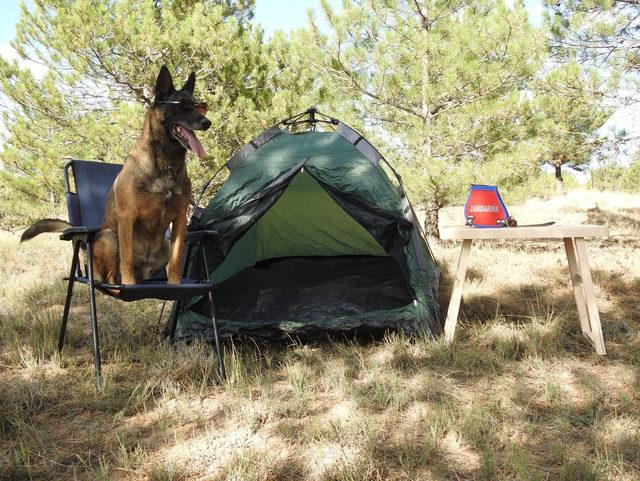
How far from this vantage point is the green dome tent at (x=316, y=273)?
382cm

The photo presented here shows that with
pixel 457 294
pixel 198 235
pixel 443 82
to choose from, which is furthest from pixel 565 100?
pixel 198 235

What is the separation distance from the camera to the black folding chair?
2.98 m

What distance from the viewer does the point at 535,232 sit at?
3342mm

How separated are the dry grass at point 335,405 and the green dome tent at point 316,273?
19 cm

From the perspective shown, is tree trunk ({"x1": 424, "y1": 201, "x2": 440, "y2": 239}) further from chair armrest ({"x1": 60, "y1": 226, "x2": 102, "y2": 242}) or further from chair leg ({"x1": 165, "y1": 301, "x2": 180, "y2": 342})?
chair armrest ({"x1": 60, "y1": 226, "x2": 102, "y2": 242})

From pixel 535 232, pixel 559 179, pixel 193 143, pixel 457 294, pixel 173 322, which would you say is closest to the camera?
pixel 193 143

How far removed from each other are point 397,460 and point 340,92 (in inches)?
293

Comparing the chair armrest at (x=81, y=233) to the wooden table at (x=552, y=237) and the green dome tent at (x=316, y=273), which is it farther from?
the wooden table at (x=552, y=237)

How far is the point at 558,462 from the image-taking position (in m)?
2.18

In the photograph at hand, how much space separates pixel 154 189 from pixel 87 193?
93 cm

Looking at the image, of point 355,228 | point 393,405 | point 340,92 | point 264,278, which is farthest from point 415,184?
point 393,405

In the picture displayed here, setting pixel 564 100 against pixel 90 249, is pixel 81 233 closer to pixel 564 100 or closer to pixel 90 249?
pixel 90 249

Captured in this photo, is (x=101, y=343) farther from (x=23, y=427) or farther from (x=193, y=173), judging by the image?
(x=193, y=173)

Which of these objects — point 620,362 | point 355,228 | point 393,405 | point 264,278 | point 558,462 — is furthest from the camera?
point 355,228
